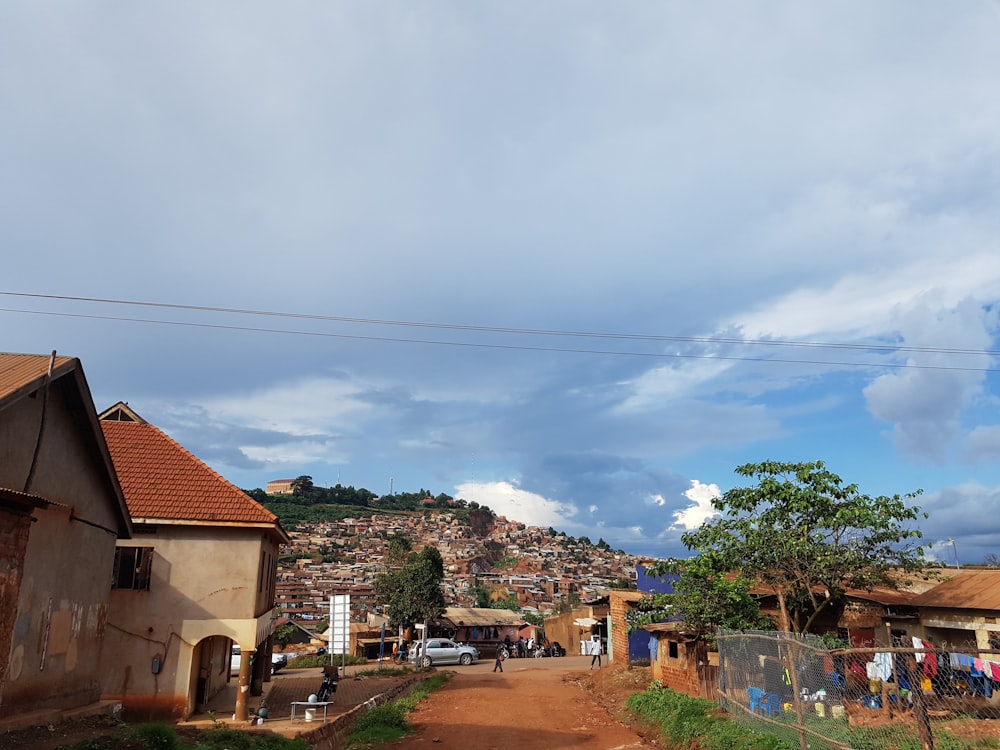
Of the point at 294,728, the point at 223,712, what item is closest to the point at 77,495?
the point at 294,728

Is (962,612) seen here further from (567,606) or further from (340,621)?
(567,606)

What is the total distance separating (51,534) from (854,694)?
51.8 feet

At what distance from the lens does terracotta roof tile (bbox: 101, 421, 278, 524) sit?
62.4 ft

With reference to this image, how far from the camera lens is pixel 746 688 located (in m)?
14.2

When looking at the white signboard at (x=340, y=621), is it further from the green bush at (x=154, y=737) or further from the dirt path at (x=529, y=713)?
the green bush at (x=154, y=737)

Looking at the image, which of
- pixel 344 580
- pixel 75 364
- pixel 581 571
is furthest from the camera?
pixel 581 571

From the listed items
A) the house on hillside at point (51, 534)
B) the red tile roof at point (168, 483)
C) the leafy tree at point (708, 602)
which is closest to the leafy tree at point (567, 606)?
the leafy tree at point (708, 602)

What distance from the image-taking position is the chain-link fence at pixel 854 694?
1013 centimetres

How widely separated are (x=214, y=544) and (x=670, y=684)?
14060mm

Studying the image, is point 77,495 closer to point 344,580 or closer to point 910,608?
point 910,608

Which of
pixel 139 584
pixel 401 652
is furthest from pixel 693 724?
pixel 401 652

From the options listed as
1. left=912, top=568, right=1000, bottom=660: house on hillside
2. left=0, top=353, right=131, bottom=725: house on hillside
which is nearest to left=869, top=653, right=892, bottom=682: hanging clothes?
left=912, top=568, right=1000, bottom=660: house on hillside

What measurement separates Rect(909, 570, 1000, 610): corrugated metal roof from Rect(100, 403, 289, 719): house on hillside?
1847 centimetres

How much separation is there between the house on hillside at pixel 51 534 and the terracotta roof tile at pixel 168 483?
3717 mm
